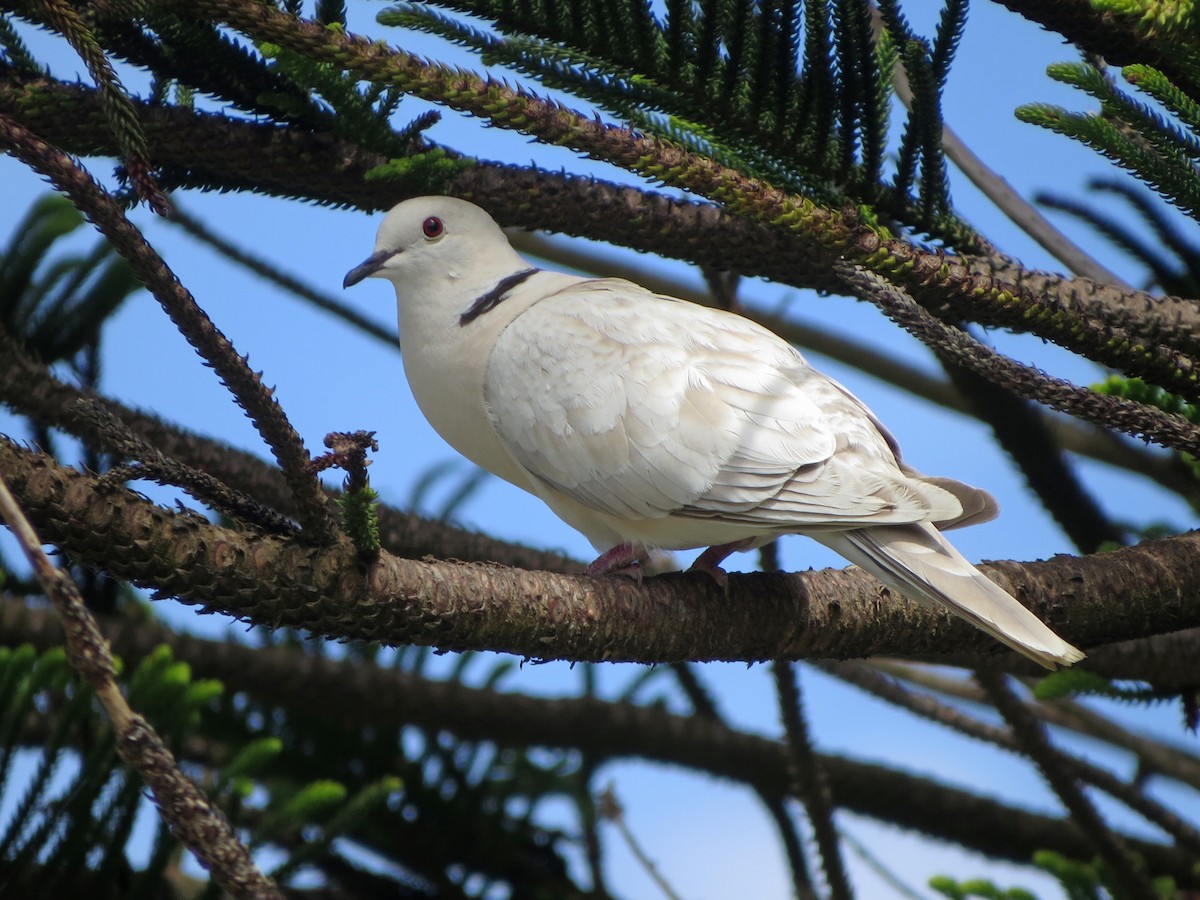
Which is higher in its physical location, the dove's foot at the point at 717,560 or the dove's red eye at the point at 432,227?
the dove's red eye at the point at 432,227

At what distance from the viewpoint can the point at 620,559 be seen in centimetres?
231

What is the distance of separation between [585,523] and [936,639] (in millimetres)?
664

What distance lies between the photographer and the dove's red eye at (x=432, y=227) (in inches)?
96.3

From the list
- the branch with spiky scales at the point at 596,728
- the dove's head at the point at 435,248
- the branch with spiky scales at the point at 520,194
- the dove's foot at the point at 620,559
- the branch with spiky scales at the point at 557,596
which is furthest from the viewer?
the branch with spiky scales at the point at 596,728

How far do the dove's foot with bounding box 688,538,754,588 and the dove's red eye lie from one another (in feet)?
2.59

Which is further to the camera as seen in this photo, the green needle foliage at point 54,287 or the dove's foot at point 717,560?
the green needle foliage at point 54,287

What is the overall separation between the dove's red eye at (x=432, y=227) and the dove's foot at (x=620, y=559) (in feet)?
2.26

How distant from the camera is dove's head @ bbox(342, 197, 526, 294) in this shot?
2.44 meters

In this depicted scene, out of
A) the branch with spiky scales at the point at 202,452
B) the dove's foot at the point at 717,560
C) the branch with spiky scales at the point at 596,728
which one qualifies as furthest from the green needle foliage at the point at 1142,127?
the branch with spiky scales at the point at 596,728

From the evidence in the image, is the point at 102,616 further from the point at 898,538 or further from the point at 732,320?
the point at 898,538

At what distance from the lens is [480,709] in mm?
3340

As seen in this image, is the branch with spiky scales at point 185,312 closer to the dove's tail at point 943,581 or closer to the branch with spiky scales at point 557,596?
the branch with spiky scales at point 557,596

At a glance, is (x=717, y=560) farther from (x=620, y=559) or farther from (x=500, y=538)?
(x=500, y=538)

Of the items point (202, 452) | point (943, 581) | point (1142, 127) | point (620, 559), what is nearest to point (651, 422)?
point (620, 559)
